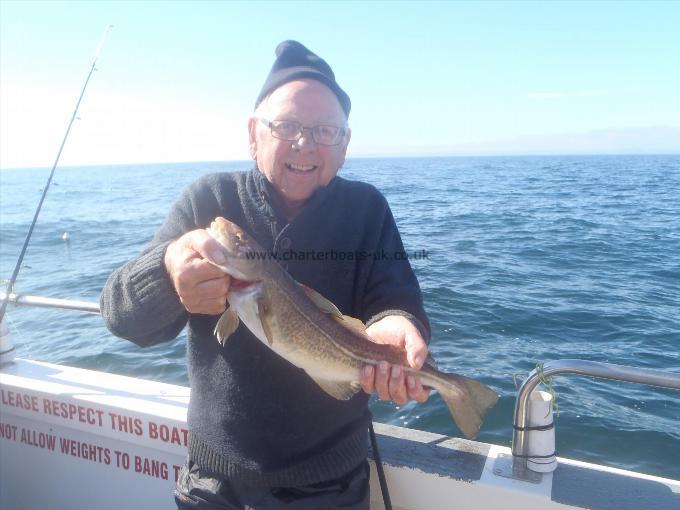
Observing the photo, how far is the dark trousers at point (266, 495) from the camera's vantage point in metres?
2.47

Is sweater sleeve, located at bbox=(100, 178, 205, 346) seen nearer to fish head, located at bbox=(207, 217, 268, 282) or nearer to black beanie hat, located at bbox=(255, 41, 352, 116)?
fish head, located at bbox=(207, 217, 268, 282)

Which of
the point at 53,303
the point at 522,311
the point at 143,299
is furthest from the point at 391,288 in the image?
the point at 522,311

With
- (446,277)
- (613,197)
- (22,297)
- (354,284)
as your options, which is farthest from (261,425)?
(613,197)

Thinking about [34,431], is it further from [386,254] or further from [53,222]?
[53,222]

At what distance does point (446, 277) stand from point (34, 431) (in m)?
9.63

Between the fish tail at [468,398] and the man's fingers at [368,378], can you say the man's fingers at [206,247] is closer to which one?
the man's fingers at [368,378]

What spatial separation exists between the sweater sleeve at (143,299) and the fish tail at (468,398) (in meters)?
1.36

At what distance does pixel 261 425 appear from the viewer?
2.49 meters

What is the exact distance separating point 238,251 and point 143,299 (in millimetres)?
464

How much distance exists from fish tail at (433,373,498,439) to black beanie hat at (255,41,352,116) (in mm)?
1629

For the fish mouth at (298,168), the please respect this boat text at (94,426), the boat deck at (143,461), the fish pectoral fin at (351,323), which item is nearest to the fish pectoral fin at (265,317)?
the fish pectoral fin at (351,323)

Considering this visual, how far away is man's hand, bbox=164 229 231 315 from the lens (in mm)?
2215

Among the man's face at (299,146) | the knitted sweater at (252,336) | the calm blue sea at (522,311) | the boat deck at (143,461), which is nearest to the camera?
the knitted sweater at (252,336)

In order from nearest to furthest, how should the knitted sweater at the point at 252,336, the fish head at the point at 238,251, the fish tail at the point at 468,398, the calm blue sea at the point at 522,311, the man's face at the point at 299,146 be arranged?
the fish head at the point at 238,251, the knitted sweater at the point at 252,336, the fish tail at the point at 468,398, the man's face at the point at 299,146, the calm blue sea at the point at 522,311
